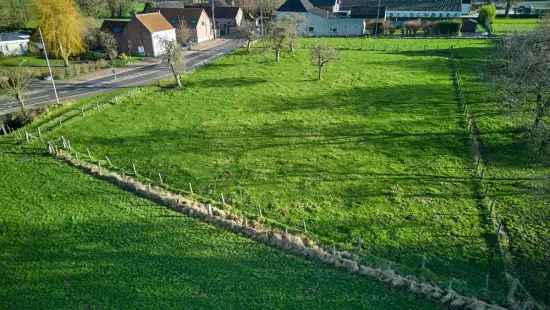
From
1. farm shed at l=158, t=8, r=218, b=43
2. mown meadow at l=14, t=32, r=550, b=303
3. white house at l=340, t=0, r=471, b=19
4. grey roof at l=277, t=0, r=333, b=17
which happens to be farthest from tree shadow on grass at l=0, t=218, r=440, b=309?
white house at l=340, t=0, r=471, b=19

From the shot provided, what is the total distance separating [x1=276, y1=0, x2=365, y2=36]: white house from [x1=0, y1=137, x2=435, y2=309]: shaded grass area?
65.7 m

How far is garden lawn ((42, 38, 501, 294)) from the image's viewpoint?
66.8 ft

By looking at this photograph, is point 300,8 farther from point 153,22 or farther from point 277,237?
Answer: point 277,237

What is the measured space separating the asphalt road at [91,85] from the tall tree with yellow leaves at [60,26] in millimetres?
8778

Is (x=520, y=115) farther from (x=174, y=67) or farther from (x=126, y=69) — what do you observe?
(x=126, y=69)

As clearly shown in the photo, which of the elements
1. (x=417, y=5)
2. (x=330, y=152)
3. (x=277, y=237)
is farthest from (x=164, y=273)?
(x=417, y=5)

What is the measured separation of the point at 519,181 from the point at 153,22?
196ft

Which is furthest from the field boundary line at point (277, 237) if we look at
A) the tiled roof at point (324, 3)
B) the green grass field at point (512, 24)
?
the tiled roof at point (324, 3)

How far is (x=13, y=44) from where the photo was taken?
64.6 meters

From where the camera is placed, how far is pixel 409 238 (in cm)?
1992

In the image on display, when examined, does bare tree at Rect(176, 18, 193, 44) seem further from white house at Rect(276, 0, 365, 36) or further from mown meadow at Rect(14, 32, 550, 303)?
mown meadow at Rect(14, 32, 550, 303)

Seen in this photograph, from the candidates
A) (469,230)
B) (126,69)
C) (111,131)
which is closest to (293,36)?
(126,69)

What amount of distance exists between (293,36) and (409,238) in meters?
41.1

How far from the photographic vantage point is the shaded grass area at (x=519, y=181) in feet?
58.8
